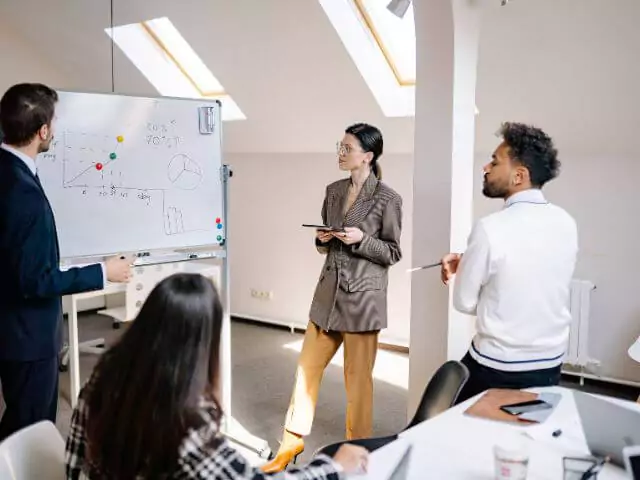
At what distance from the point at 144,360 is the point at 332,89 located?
3389 mm

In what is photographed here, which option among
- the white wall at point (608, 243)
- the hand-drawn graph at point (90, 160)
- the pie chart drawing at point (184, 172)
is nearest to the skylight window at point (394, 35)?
the white wall at point (608, 243)

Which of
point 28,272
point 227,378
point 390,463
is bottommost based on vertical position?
point 227,378

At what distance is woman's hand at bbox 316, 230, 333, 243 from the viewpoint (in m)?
2.74

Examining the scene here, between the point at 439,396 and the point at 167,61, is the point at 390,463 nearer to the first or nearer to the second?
the point at 439,396

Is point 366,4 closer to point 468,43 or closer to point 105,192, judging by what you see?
point 468,43

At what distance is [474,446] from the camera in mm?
1581

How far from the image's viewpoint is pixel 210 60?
4.59m

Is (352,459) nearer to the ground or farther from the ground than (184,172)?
nearer to the ground

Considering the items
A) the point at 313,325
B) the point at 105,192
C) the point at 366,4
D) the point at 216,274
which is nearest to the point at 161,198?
the point at 105,192

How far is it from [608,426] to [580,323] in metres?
2.61

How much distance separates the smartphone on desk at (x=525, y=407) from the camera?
5.83 ft

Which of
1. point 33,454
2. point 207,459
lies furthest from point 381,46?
point 207,459

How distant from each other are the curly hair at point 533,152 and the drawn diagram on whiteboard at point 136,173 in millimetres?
1599

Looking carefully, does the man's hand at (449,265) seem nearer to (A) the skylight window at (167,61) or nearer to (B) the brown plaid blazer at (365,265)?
(B) the brown plaid blazer at (365,265)
